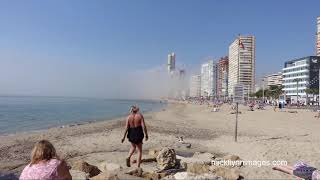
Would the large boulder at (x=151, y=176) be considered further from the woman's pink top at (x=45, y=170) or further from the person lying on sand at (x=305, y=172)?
the woman's pink top at (x=45, y=170)

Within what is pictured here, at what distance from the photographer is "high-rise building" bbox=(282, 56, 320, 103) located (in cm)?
11562

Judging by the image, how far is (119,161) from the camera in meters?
10.4

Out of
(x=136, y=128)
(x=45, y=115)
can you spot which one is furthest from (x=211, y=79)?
(x=136, y=128)

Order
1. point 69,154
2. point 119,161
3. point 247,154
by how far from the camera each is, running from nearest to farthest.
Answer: point 119,161 < point 247,154 < point 69,154

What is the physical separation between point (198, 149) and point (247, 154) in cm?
237

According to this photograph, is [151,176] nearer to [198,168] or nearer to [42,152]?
[198,168]

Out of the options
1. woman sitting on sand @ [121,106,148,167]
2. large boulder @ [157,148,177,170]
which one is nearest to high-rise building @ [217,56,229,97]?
woman sitting on sand @ [121,106,148,167]

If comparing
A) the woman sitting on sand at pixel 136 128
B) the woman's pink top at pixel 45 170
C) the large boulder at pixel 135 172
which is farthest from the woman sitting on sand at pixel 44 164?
the woman sitting on sand at pixel 136 128

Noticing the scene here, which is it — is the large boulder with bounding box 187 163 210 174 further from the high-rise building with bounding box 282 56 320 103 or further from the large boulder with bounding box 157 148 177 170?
the high-rise building with bounding box 282 56 320 103

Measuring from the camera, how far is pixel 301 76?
12206 cm

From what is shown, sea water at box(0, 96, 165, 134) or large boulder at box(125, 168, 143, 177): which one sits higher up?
large boulder at box(125, 168, 143, 177)

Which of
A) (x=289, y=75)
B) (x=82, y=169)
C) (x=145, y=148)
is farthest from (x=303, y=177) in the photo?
(x=289, y=75)

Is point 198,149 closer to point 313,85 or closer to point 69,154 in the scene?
point 69,154

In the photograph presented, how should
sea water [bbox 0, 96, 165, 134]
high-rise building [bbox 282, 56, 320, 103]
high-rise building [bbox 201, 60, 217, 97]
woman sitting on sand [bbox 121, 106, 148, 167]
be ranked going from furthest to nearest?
high-rise building [bbox 201, 60, 217, 97]
high-rise building [bbox 282, 56, 320, 103]
sea water [bbox 0, 96, 165, 134]
woman sitting on sand [bbox 121, 106, 148, 167]
